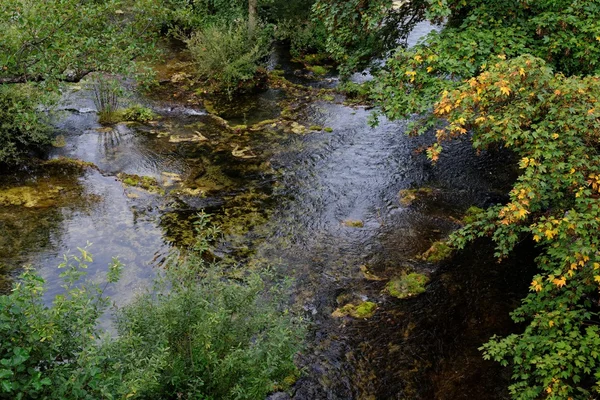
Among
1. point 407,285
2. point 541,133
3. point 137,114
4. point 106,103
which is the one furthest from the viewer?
point 137,114

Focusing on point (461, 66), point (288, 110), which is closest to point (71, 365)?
point (461, 66)

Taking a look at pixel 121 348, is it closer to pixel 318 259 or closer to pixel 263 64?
pixel 318 259

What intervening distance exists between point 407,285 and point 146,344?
546 cm

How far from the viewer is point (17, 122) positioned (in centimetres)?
1168

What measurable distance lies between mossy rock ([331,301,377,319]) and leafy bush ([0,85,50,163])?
7969 millimetres

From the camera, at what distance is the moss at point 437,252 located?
9.80 m

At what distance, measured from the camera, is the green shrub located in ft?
54.9

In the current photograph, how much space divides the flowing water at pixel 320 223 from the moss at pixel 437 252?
0.51 ft

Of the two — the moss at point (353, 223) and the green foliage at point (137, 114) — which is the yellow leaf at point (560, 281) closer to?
the moss at point (353, 223)

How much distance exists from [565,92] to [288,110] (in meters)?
10.4

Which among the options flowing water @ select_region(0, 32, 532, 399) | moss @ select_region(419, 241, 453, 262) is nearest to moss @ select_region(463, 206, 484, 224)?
flowing water @ select_region(0, 32, 532, 399)

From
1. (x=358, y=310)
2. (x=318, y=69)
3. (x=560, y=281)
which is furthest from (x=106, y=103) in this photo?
(x=560, y=281)

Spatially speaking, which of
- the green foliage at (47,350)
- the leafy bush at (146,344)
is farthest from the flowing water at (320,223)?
the green foliage at (47,350)

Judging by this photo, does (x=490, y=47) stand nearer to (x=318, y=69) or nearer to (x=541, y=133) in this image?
(x=541, y=133)
